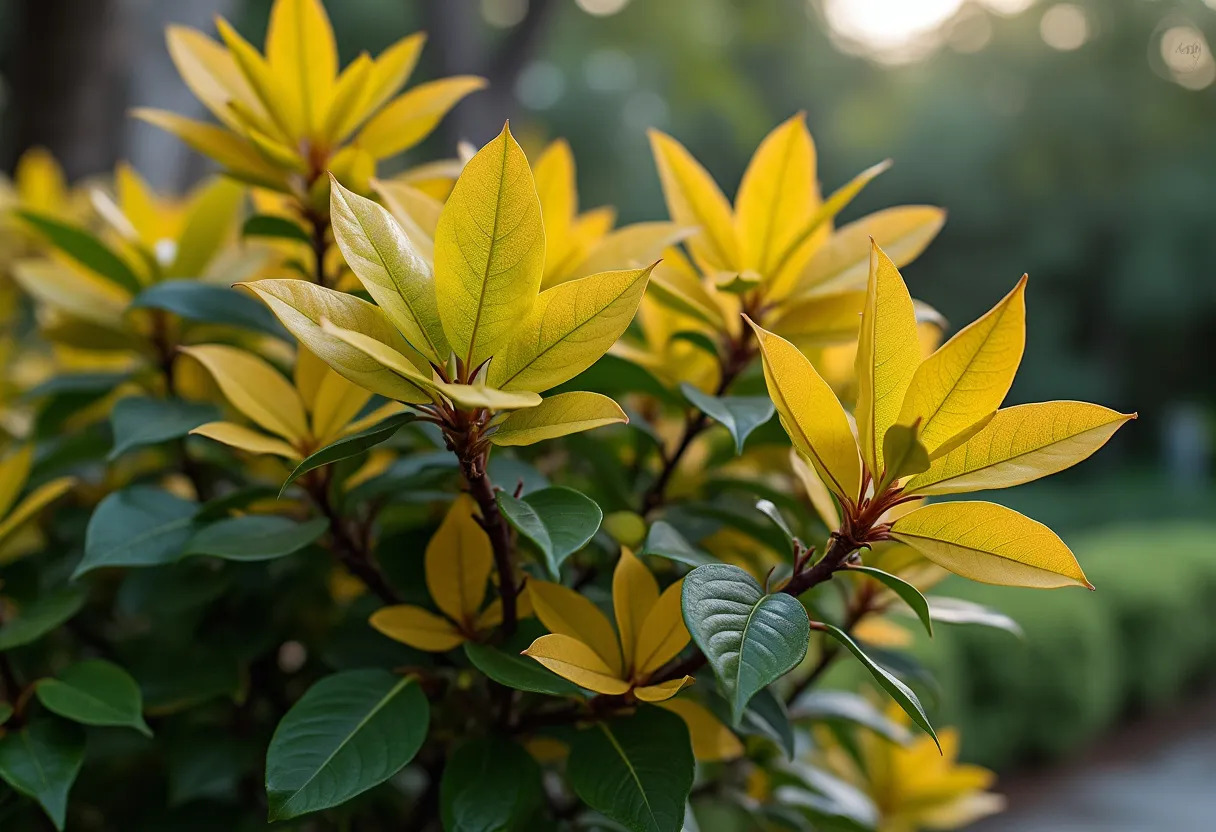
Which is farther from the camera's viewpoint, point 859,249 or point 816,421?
point 859,249

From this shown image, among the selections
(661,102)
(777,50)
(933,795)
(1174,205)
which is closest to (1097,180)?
(1174,205)

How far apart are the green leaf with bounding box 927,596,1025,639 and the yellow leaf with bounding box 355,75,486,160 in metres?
0.58

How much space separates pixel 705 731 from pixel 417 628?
23 centimetres

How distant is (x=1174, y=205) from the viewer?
14258mm

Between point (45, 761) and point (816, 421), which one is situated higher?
point (816, 421)

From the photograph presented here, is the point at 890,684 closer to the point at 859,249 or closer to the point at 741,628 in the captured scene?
the point at 741,628

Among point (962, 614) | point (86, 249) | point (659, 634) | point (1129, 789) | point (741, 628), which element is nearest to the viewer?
point (741, 628)

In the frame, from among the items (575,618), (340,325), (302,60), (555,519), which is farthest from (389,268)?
(302,60)

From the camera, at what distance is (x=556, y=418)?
1.90 ft

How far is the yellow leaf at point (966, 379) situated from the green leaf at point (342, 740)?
0.38 metres

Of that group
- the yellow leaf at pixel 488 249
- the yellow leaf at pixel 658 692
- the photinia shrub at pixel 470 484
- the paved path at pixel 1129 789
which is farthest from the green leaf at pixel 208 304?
the paved path at pixel 1129 789

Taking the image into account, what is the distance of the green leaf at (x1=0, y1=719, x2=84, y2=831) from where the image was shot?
0.66 m

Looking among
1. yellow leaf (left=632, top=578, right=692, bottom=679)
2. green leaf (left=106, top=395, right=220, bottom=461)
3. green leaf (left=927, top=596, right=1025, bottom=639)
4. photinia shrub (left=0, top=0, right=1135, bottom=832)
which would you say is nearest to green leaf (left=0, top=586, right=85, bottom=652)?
photinia shrub (left=0, top=0, right=1135, bottom=832)

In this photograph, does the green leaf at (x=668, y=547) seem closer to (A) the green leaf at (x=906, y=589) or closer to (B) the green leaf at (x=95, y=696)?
(A) the green leaf at (x=906, y=589)
